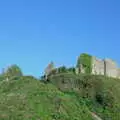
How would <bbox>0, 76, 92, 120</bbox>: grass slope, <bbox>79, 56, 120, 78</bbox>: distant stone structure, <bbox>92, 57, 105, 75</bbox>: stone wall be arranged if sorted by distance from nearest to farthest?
1. <bbox>0, 76, 92, 120</bbox>: grass slope
2. <bbox>92, 57, 105, 75</bbox>: stone wall
3. <bbox>79, 56, 120, 78</bbox>: distant stone structure

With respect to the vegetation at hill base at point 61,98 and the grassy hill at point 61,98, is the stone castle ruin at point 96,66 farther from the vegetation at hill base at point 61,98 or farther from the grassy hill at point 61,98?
the grassy hill at point 61,98

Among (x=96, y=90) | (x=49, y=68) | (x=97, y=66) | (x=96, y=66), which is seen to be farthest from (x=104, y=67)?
(x=96, y=90)

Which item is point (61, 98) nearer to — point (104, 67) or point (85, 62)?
point (85, 62)

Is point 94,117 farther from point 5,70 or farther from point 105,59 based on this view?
point 5,70

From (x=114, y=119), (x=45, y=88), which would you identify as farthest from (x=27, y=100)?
(x=114, y=119)

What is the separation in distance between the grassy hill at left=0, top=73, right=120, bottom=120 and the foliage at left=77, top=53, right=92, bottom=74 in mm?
5045

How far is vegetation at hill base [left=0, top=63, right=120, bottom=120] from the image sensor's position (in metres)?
47.4

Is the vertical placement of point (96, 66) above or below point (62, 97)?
above

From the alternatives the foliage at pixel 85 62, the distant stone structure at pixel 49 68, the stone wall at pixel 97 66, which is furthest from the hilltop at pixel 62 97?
the distant stone structure at pixel 49 68

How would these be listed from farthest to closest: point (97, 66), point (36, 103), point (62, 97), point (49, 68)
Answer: point (49, 68) → point (97, 66) → point (62, 97) → point (36, 103)

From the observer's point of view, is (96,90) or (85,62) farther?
(85,62)

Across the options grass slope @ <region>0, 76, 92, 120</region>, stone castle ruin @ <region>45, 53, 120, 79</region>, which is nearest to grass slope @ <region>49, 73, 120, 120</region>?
grass slope @ <region>0, 76, 92, 120</region>

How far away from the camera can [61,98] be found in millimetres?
51969

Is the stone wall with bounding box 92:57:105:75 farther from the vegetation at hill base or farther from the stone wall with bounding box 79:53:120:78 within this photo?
the vegetation at hill base
